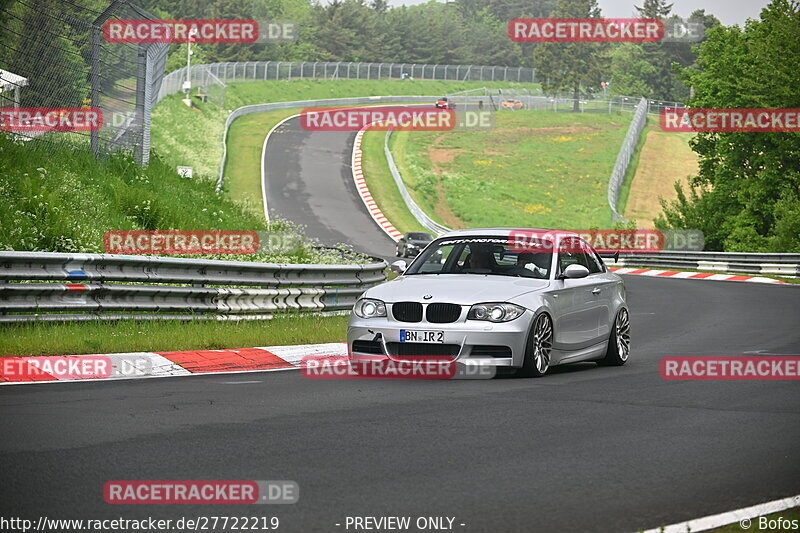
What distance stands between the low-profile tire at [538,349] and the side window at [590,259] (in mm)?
1921

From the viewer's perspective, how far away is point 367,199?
6606cm


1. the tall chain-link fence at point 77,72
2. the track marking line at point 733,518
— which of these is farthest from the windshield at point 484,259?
the tall chain-link fence at point 77,72

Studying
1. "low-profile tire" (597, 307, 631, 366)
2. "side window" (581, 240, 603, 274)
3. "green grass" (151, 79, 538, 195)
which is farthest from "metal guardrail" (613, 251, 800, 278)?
"side window" (581, 240, 603, 274)

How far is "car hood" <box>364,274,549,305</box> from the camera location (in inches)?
454

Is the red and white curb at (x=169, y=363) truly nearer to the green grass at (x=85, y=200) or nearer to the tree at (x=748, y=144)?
the green grass at (x=85, y=200)

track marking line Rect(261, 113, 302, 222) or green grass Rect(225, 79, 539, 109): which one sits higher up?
green grass Rect(225, 79, 539, 109)

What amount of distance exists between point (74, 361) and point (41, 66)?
763cm

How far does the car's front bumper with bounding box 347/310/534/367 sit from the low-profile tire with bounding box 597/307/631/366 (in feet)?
7.99

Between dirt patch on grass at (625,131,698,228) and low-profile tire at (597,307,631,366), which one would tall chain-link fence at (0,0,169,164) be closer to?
low-profile tire at (597,307,631,366)

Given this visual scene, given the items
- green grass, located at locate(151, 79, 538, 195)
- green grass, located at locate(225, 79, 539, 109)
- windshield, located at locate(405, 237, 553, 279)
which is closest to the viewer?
windshield, located at locate(405, 237, 553, 279)

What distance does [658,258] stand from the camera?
4834 cm

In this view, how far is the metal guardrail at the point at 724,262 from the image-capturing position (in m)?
40.8

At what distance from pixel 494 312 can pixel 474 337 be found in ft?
1.07

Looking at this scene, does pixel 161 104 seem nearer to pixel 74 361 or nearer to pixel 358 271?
pixel 358 271
